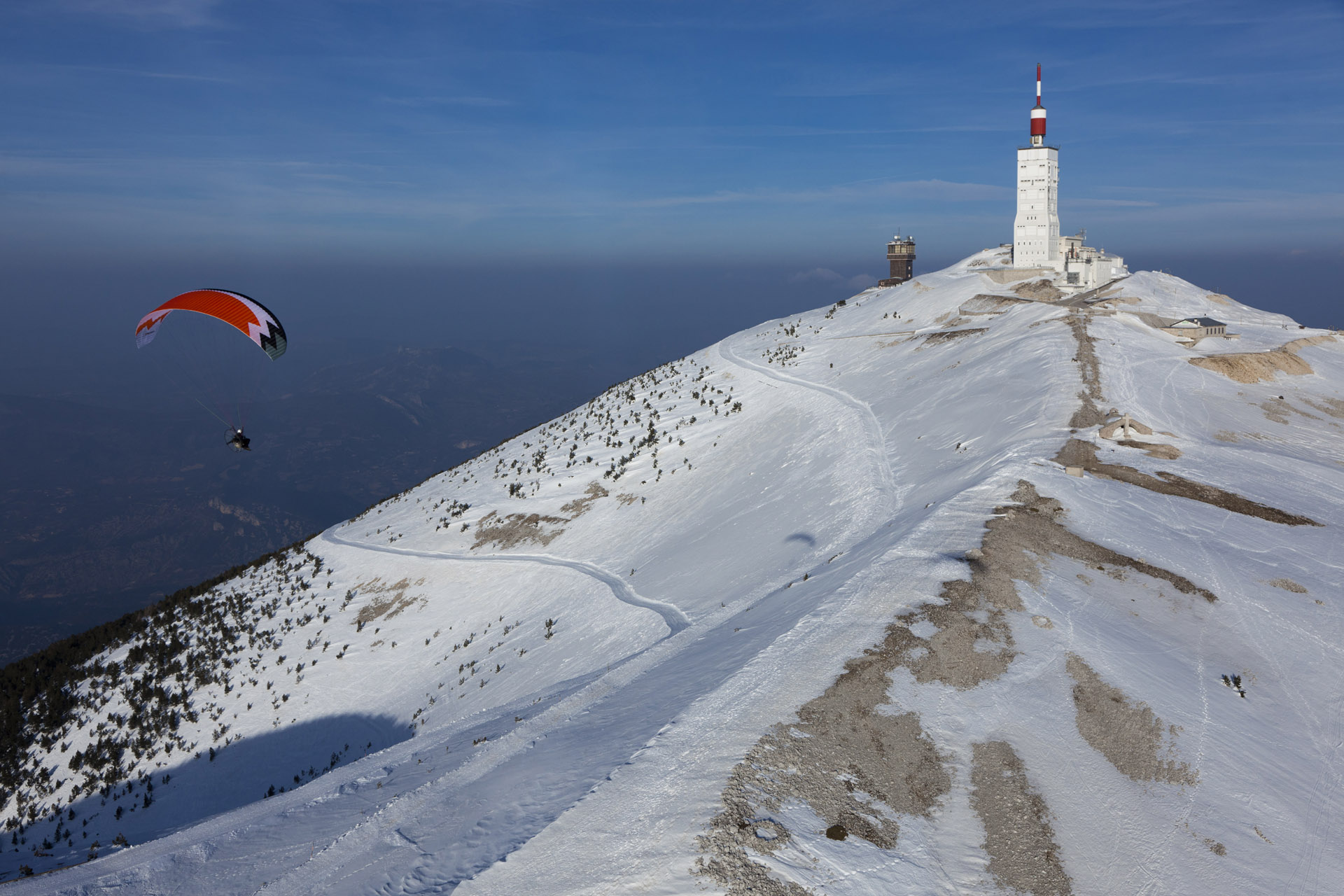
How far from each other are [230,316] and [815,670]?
913 inches

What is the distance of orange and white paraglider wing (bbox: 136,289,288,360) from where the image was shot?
80.8ft

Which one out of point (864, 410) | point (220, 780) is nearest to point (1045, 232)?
point (864, 410)

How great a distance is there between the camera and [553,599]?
25.1m

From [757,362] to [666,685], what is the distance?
3688 centimetres

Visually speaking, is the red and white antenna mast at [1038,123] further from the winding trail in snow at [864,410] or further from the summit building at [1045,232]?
the winding trail in snow at [864,410]

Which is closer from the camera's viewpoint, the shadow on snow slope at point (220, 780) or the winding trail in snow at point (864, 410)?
the shadow on snow slope at point (220, 780)

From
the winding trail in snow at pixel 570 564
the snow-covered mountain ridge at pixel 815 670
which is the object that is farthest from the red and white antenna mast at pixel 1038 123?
the winding trail in snow at pixel 570 564

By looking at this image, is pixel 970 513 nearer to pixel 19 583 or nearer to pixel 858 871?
pixel 858 871

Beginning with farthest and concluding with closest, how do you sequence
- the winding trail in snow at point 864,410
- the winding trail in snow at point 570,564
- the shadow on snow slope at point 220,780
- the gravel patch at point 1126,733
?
the winding trail in snow at point 864,410 → the winding trail in snow at point 570,564 → the shadow on snow slope at point 220,780 → the gravel patch at point 1126,733

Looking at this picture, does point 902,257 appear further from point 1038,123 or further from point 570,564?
point 570,564

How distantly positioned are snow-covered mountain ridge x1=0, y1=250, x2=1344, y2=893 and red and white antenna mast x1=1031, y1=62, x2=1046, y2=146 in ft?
52.9

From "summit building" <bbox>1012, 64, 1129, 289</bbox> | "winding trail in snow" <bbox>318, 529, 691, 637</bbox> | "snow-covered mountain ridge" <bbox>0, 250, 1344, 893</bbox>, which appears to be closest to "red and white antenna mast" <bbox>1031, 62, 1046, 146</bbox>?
"summit building" <bbox>1012, 64, 1129, 289</bbox>

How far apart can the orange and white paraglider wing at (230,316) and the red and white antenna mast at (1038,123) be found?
4411cm

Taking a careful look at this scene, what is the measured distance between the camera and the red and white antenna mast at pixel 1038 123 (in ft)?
151
